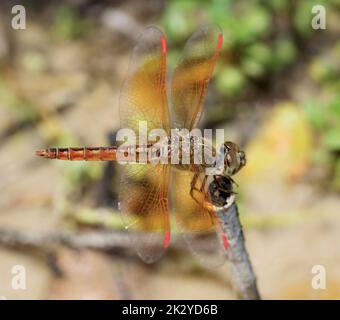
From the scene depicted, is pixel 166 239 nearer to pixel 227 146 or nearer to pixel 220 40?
pixel 227 146

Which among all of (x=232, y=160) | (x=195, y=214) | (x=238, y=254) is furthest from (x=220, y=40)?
(x=238, y=254)

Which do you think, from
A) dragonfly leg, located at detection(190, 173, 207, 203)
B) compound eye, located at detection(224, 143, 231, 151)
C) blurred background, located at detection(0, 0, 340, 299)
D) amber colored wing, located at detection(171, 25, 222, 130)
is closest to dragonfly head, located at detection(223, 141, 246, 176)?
compound eye, located at detection(224, 143, 231, 151)

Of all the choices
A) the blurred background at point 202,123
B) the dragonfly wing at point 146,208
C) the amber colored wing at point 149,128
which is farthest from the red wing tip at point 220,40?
the blurred background at point 202,123

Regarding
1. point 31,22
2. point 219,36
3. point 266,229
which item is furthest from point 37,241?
point 31,22

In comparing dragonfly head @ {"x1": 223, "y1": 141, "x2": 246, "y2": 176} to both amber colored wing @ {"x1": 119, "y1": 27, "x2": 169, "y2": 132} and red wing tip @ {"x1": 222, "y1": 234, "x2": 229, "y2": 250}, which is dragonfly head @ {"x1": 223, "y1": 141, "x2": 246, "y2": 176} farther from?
amber colored wing @ {"x1": 119, "y1": 27, "x2": 169, "y2": 132}

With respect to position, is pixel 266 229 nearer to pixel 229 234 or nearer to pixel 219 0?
pixel 229 234

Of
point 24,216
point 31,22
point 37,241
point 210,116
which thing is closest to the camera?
point 37,241

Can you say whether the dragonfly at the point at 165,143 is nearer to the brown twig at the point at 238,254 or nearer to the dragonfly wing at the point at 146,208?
the dragonfly wing at the point at 146,208
